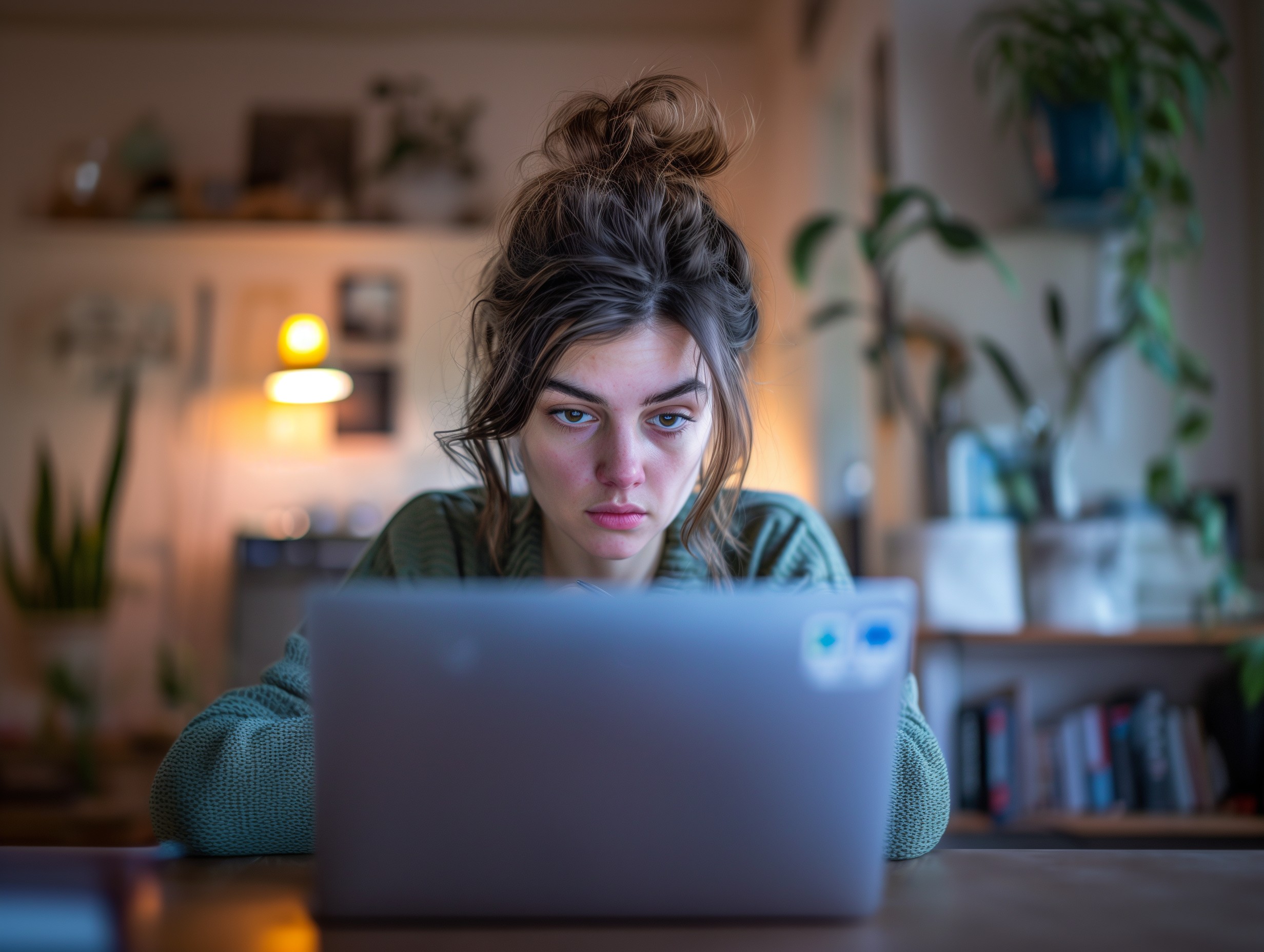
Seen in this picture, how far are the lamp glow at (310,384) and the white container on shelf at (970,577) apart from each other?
2.43m

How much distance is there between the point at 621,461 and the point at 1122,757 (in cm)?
160

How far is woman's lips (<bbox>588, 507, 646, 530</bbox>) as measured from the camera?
Result: 3.18 ft

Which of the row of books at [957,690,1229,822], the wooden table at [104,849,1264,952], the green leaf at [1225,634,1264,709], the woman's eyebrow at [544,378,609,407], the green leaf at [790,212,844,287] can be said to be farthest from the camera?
the green leaf at [790,212,844,287]

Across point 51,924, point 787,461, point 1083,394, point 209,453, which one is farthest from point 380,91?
point 51,924

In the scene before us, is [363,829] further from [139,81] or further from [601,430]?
[139,81]

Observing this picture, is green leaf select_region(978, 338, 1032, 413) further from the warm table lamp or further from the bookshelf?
the warm table lamp

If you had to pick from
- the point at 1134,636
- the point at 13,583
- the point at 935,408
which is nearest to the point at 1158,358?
the point at 935,408

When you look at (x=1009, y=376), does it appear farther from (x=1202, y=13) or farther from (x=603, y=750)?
(x=603, y=750)

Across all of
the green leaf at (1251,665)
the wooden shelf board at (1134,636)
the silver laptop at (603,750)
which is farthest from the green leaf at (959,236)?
the silver laptop at (603,750)

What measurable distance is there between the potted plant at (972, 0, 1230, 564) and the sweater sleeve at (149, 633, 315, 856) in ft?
5.91

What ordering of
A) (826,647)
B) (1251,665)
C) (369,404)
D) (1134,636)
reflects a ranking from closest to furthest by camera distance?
1. (826,647)
2. (1251,665)
3. (1134,636)
4. (369,404)

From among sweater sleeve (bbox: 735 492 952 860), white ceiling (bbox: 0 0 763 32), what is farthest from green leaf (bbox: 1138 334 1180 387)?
white ceiling (bbox: 0 0 763 32)

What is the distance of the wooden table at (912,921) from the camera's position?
1.64 feet

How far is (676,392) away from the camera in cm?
95
